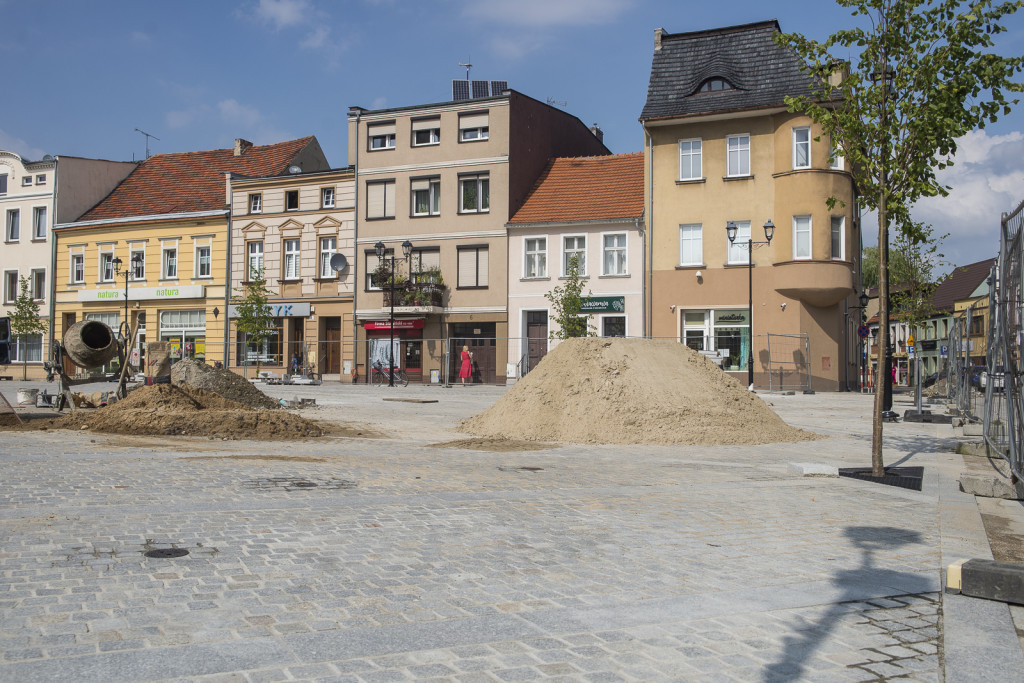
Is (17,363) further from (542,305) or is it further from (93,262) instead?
(542,305)

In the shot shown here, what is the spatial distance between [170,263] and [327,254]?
9947 millimetres

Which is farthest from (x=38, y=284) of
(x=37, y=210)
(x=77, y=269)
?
(x=37, y=210)

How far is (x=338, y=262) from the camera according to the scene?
43.9 metres

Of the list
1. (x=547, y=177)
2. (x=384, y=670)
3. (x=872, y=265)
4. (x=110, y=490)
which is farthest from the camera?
(x=872, y=265)

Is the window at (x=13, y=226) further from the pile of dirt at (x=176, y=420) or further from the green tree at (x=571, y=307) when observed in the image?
the pile of dirt at (x=176, y=420)

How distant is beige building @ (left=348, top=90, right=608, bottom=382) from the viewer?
1625 inches

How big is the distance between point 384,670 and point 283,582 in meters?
1.55

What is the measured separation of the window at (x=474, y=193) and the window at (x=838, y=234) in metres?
15.7

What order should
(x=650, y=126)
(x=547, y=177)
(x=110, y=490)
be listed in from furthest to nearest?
(x=547, y=177) < (x=650, y=126) < (x=110, y=490)

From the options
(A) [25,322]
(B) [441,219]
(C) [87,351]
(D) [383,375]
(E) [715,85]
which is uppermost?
(E) [715,85]

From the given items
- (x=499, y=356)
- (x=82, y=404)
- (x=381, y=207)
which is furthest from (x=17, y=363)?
(x=82, y=404)

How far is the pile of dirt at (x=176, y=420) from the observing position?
14773mm

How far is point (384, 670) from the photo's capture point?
3.67m

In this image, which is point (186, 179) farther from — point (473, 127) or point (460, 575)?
point (460, 575)
